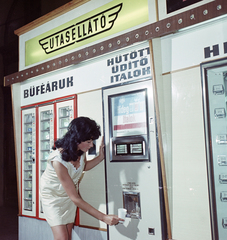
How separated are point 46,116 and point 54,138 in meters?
0.29

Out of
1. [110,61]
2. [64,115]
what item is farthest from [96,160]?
[110,61]

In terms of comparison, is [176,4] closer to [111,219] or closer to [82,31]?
[82,31]

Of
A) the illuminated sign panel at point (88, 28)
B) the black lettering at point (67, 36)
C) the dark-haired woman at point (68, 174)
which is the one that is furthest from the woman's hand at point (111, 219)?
the black lettering at point (67, 36)

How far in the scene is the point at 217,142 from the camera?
160 cm

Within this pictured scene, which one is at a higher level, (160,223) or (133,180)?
(133,180)

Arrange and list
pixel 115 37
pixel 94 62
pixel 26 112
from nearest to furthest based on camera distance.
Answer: pixel 115 37, pixel 94 62, pixel 26 112

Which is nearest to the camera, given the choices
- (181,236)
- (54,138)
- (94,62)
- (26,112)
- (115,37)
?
(181,236)

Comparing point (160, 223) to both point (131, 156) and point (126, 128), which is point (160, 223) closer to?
point (131, 156)

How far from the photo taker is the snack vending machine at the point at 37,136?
2.59 m

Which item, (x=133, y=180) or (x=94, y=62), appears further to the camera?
(x=94, y=62)

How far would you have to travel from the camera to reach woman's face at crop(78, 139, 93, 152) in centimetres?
218

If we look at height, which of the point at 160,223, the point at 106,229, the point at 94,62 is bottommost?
the point at 106,229

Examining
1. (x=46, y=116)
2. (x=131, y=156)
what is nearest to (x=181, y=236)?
(x=131, y=156)

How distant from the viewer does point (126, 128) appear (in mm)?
2074
